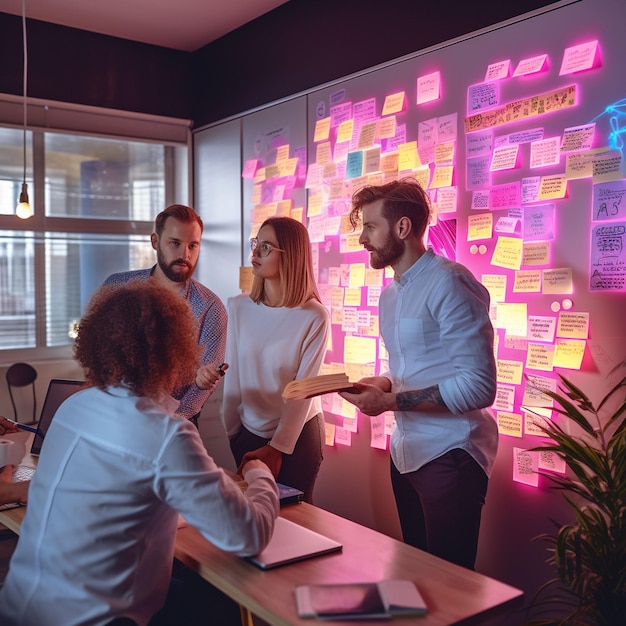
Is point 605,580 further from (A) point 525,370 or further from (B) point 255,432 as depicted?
(B) point 255,432

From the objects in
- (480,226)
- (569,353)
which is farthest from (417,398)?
(480,226)

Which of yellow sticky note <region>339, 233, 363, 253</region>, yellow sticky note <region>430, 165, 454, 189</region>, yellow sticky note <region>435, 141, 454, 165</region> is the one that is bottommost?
yellow sticky note <region>339, 233, 363, 253</region>

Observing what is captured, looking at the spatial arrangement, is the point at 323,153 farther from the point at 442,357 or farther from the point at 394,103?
the point at 442,357

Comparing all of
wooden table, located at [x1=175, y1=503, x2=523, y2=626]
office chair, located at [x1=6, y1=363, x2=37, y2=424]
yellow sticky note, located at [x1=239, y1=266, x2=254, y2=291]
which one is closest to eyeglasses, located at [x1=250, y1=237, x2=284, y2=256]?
wooden table, located at [x1=175, y1=503, x2=523, y2=626]

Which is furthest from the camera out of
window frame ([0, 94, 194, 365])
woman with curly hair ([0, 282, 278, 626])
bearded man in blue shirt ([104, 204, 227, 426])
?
window frame ([0, 94, 194, 365])

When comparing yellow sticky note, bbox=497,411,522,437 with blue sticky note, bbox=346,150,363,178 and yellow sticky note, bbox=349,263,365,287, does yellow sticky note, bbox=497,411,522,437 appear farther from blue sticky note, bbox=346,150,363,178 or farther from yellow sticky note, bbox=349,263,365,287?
blue sticky note, bbox=346,150,363,178

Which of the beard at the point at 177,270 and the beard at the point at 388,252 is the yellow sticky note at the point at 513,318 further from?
the beard at the point at 177,270

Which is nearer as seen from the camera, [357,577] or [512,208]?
[357,577]

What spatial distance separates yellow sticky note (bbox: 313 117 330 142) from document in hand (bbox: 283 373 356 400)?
1.75 m

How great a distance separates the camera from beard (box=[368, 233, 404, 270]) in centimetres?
240

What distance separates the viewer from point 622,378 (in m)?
2.31

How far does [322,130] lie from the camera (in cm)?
360

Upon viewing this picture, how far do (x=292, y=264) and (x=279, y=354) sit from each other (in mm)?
355

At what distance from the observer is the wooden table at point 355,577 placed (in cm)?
138
